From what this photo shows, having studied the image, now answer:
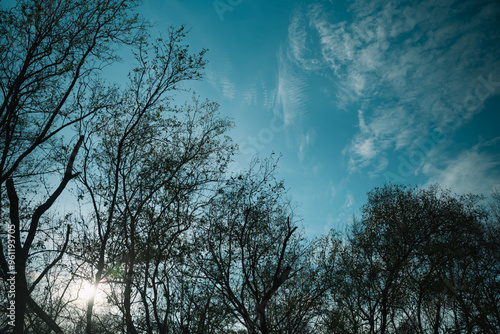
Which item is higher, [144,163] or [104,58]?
[104,58]

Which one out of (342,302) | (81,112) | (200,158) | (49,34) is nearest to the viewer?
(49,34)

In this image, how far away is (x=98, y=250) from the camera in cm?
1286

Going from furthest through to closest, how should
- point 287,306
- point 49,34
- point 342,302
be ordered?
Answer: point 342,302 → point 287,306 → point 49,34

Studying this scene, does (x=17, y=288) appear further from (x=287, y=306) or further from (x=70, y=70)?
(x=287, y=306)

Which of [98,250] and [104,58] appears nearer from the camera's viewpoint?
[104,58]

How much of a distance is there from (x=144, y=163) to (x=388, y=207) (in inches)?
667

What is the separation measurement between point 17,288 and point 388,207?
2052 centimetres

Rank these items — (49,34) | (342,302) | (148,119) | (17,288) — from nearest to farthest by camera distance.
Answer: (17,288), (49,34), (148,119), (342,302)

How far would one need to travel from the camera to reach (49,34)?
27.9ft

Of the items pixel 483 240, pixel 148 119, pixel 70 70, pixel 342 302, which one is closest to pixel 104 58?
pixel 70 70

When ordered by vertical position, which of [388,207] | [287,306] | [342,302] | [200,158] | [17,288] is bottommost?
[17,288]

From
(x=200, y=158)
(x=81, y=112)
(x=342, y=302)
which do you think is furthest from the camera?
(x=342, y=302)

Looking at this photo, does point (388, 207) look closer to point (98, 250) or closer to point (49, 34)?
point (98, 250)

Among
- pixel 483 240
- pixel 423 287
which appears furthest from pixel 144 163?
pixel 483 240
